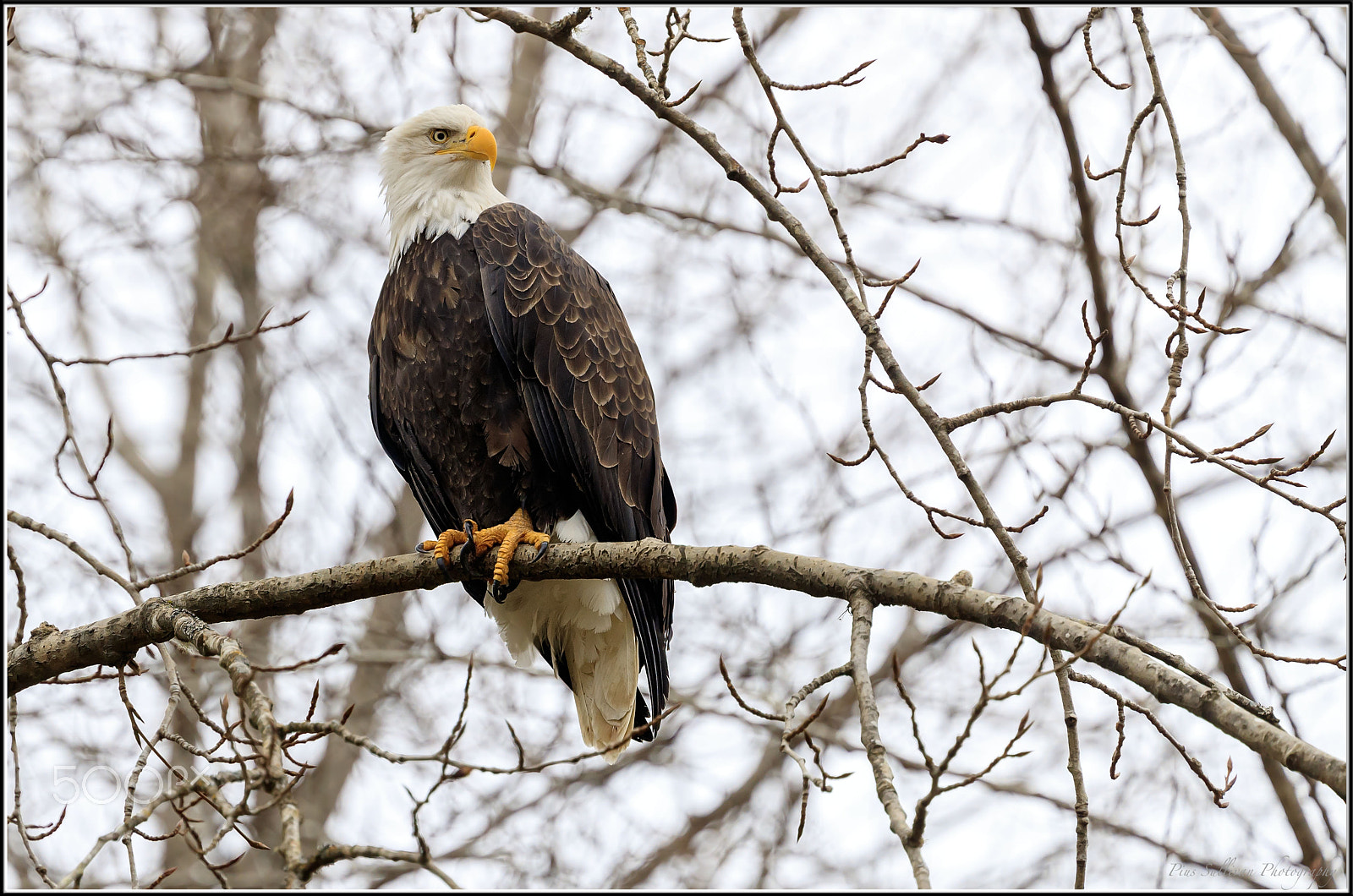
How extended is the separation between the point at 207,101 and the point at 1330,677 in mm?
9141

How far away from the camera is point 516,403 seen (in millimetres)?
4242

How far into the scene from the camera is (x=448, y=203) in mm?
4660

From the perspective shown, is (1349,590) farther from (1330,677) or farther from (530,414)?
(530,414)

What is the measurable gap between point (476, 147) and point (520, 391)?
1161 mm

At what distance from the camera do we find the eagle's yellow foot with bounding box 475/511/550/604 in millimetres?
3949

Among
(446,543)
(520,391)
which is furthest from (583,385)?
(446,543)

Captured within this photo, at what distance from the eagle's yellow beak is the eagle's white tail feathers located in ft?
5.54

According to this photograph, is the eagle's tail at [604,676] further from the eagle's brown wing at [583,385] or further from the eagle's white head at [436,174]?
the eagle's white head at [436,174]

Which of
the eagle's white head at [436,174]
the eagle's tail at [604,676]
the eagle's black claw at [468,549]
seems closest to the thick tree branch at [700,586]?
the eagle's black claw at [468,549]

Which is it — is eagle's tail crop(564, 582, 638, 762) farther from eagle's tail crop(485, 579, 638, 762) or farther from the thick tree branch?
the thick tree branch

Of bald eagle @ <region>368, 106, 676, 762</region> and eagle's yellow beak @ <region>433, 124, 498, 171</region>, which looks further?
eagle's yellow beak @ <region>433, 124, 498, 171</region>

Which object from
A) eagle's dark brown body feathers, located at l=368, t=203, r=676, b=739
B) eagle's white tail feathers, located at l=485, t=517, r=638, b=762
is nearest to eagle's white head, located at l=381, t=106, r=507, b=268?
eagle's dark brown body feathers, located at l=368, t=203, r=676, b=739

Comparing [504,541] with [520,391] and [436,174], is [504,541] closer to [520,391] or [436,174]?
[520,391]

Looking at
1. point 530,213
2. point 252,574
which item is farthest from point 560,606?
point 252,574
